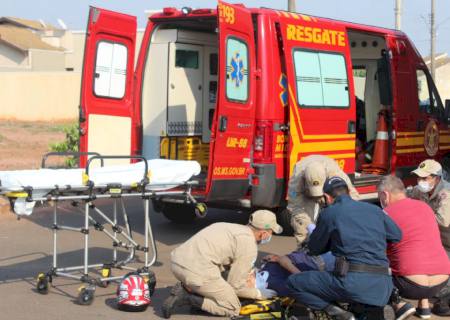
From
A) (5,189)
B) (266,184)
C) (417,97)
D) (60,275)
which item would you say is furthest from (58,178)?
(417,97)

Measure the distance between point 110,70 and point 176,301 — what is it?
14.0 feet

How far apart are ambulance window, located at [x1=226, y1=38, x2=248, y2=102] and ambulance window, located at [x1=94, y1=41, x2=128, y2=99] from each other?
5.69 feet

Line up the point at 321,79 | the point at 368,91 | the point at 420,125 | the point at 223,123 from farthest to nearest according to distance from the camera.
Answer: the point at 368,91 → the point at 420,125 → the point at 321,79 → the point at 223,123

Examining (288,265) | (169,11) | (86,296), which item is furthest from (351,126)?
(86,296)

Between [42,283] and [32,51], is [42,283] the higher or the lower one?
the lower one

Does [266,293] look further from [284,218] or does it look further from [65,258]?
[284,218]

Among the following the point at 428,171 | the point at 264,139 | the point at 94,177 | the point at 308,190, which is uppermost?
the point at 264,139

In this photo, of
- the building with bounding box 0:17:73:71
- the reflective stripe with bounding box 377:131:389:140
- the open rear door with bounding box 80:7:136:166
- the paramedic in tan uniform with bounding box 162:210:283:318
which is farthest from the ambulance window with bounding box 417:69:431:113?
the building with bounding box 0:17:73:71

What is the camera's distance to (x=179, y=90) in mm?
11023

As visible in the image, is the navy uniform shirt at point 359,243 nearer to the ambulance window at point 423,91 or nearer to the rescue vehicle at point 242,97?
the rescue vehicle at point 242,97

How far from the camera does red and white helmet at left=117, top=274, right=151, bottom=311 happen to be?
7180 millimetres

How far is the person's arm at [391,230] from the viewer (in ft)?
20.7

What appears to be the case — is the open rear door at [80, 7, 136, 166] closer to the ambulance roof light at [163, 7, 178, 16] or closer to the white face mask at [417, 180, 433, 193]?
the ambulance roof light at [163, 7, 178, 16]

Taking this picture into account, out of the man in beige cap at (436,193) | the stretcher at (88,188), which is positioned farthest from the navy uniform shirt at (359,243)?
the stretcher at (88,188)
